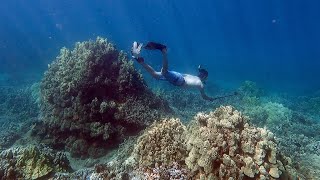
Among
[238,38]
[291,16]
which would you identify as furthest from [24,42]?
[238,38]

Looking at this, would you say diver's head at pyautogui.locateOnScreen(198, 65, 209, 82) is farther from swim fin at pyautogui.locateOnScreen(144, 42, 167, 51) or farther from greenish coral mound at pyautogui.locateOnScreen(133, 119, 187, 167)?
greenish coral mound at pyautogui.locateOnScreen(133, 119, 187, 167)

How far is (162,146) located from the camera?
21.5 feet

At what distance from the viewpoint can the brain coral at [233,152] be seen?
17.7 feet

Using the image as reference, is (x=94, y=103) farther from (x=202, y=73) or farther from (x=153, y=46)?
(x=202, y=73)

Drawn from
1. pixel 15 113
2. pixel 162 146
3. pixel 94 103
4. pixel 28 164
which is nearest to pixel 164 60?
pixel 94 103

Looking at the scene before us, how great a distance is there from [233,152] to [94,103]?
557 centimetres

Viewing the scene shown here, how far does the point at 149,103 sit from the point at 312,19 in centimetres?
19384

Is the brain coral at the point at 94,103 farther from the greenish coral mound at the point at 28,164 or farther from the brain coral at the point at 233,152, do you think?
the brain coral at the point at 233,152

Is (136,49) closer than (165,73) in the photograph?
Yes

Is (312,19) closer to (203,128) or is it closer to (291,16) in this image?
(291,16)

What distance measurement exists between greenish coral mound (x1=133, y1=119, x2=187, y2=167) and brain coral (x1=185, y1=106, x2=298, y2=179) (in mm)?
354

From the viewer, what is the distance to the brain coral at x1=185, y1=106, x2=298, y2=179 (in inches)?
213

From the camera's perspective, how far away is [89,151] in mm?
9594

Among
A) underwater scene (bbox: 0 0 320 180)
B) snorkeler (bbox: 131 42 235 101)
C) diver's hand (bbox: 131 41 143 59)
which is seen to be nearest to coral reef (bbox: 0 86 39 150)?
underwater scene (bbox: 0 0 320 180)
